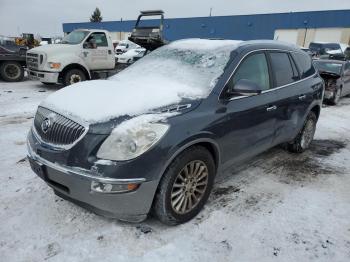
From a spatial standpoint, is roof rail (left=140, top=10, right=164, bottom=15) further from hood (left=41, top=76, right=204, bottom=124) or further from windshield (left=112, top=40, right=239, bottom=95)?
hood (left=41, top=76, right=204, bottom=124)

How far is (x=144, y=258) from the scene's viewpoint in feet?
9.50

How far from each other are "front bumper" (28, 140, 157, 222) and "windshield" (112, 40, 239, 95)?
1.24 m

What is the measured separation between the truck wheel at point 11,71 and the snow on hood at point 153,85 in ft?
33.0

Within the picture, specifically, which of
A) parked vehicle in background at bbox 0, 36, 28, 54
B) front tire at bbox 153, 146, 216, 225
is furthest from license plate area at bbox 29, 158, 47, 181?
parked vehicle in background at bbox 0, 36, 28, 54

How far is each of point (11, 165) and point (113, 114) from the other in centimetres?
243

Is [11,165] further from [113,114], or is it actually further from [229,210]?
[229,210]

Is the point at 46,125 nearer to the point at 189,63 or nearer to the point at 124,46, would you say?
the point at 189,63

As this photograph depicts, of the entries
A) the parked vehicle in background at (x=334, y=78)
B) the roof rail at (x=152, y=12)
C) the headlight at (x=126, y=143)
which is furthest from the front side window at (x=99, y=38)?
the headlight at (x=126, y=143)

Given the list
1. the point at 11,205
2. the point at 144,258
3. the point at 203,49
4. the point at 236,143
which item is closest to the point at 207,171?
the point at 236,143

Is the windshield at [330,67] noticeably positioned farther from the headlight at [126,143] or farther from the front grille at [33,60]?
the headlight at [126,143]

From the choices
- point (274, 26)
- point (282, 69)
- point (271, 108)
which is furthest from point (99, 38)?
point (274, 26)

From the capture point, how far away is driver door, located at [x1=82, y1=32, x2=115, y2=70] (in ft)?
38.7

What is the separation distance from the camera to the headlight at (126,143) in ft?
9.30

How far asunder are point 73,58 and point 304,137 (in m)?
8.13
